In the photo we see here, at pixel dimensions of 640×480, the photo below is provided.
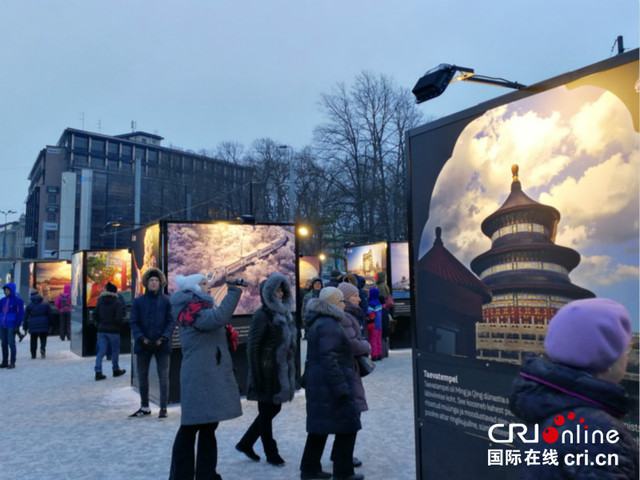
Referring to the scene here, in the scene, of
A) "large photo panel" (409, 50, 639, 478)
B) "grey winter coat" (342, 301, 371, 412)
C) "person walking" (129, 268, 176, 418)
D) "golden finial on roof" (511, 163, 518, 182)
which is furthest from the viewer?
"person walking" (129, 268, 176, 418)

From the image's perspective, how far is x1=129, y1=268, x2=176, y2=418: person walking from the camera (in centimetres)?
732

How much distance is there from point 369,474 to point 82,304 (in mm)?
10693

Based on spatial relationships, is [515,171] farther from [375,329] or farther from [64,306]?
[64,306]

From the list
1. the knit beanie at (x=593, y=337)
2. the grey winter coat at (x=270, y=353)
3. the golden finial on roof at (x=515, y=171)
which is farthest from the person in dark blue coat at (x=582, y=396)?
the grey winter coat at (x=270, y=353)

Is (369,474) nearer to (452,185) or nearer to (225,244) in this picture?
(452,185)

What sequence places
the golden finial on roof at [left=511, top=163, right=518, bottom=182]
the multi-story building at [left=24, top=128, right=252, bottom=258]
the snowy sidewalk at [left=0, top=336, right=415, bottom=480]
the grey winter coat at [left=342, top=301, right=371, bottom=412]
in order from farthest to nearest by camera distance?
the multi-story building at [left=24, top=128, right=252, bottom=258] < the snowy sidewalk at [left=0, top=336, right=415, bottom=480] < the grey winter coat at [left=342, top=301, right=371, bottom=412] < the golden finial on roof at [left=511, top=163, right=518, bottom=182]

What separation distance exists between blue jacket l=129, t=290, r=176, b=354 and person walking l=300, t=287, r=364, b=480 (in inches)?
126

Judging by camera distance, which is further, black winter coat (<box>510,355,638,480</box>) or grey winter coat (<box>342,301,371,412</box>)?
grey winter coat (<box>342,301,371,412</box>)

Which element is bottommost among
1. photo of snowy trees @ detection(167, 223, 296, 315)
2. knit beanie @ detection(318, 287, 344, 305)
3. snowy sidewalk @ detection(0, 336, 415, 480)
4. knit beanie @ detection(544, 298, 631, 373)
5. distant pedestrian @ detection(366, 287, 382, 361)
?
snowy sidewalk @ detection(0, 336, 415, 480)

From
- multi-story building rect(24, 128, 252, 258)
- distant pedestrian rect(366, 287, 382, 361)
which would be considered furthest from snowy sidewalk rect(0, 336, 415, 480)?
multi-story building rect(24, 128, 252, 258)

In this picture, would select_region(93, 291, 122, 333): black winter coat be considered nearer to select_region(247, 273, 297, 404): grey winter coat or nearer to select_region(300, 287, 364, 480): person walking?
select_region(247, 273, 297, 404): grey winter coat

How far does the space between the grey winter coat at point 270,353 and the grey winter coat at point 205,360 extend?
27.1 inches

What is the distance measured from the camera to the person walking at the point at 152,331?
7316mm

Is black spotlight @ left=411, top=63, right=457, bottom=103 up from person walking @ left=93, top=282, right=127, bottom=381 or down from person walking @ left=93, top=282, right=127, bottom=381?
up
